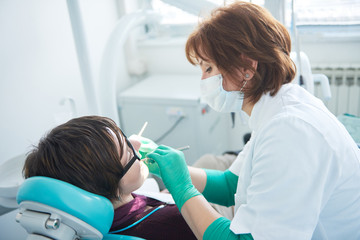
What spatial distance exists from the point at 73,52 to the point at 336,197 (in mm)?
1734

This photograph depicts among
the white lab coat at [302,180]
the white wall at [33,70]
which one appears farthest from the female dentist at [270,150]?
the white wall at [33,70]

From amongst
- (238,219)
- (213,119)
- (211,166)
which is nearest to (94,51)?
(213,119)

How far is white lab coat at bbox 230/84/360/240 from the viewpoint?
80 centimetres

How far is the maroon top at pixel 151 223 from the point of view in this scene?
1094 mm

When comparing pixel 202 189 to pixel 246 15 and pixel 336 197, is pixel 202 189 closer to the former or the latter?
pixel 336 197

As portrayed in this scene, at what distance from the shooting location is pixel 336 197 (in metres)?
0.90

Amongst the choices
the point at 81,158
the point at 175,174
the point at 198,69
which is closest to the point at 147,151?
the point at 175,174

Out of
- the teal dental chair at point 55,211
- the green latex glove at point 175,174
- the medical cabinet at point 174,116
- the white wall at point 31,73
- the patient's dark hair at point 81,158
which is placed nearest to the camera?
the teal dental chair at point 55,211

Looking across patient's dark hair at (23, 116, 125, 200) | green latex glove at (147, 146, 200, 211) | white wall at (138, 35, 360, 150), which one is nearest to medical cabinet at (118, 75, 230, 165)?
white wall at (138, 35, 360, 150)

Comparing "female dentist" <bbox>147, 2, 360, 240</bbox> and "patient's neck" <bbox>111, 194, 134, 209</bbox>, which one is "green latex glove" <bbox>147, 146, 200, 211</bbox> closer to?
"female dentist" <bbox>147, 2, 360, 240</bbox>

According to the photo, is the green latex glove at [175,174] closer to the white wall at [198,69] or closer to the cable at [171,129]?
the cable at [171,129]

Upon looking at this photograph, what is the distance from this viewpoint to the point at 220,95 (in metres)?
1.12

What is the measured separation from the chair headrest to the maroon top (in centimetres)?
26

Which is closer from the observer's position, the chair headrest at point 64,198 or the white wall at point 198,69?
the chair headrest at point 64,198
